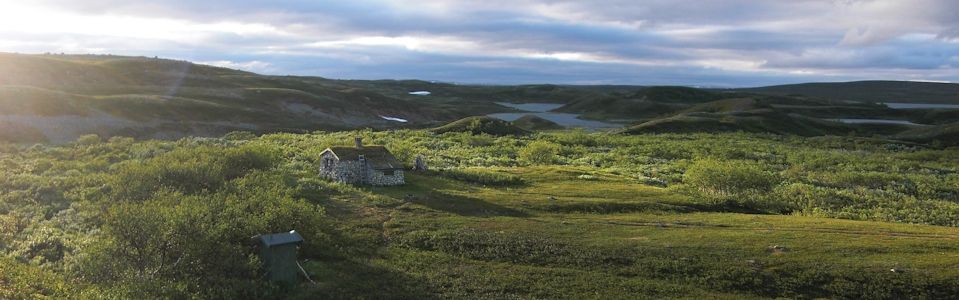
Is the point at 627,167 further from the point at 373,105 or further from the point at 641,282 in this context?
the point at 373,105

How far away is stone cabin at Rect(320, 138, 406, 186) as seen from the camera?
5541cm

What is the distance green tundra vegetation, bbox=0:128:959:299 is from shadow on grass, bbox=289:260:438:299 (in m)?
0.13

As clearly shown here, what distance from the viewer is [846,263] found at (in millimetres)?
34375

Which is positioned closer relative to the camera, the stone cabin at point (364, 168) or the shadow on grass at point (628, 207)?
the shadow on grass at point (628, 207)

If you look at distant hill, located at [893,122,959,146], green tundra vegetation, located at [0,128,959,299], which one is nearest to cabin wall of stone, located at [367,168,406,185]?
green tundra vegetation, located at [0,128,959,299]

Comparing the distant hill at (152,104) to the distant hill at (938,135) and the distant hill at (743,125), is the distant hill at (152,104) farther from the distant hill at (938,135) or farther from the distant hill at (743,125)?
the distant hill at (938,135)

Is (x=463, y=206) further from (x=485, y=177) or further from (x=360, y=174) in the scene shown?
(x=485, y=177)

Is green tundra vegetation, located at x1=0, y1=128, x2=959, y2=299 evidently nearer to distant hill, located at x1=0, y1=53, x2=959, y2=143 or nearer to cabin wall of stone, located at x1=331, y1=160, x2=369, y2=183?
cabin wall of stone, located at x1=331, y1=160, x2=369, y2=183

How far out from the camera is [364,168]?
55844 millimetres

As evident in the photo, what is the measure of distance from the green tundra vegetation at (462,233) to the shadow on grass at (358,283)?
0.42 ft

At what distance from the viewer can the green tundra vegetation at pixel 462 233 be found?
28.8m

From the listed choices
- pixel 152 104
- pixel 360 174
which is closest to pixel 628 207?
pixel 360 174

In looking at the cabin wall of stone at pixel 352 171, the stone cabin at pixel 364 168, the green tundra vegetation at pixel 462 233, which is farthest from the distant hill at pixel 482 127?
the cabin wall of stone at pixel 352 171

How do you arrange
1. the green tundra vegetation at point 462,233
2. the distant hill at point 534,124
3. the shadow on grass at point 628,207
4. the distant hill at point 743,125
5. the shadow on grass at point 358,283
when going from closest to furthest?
1. the green tundra vegetation at point 462,233
2. the shadow on grass at point 358,283
3. the shadow on grass at point 628,207
4. the distant hill at point 743,125
5. the distant hill at point 534,124
